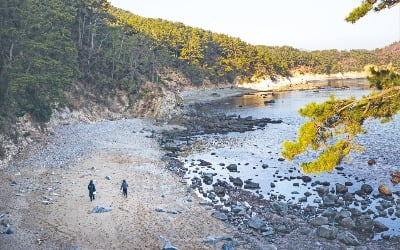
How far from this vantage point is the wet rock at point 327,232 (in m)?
19.8

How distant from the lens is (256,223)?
21266 mm

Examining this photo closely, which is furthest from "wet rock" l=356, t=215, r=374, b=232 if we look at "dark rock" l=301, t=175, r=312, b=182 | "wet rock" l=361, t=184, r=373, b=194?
"dark rock" l=301, t=175, r=312, b=182

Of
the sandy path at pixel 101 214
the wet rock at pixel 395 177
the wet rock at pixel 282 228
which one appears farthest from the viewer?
the wet rock at pixel 395 177

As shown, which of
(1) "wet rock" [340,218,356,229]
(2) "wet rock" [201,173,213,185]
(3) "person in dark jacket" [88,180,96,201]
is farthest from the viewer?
(2) "wet rock" [201,173,213,185]

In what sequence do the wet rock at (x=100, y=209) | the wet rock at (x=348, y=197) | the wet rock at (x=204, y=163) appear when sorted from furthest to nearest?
the wet rock at (x=204, y=163) → the wet rock at (x=348, y=197) → the wet rock at (x=100, y=209)

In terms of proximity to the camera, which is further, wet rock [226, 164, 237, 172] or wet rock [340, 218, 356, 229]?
wet rock [226, 164, 237, 172]

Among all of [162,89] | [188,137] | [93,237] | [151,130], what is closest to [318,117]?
[93,237]

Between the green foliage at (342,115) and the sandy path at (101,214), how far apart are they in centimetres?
808

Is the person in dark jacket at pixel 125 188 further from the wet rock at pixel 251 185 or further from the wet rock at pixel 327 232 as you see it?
the wet rock at pixel 327 232

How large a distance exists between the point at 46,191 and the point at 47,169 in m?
5.56

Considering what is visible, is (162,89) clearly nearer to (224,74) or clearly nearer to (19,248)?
(19,248)

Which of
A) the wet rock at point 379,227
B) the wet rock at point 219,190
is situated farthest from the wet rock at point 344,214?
the wet rock at point 219,190

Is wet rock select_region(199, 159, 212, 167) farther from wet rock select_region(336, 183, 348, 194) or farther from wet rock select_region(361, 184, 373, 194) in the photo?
wet rock select_region(361, 184, 373, 194)

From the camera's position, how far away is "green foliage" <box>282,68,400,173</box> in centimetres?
1235
